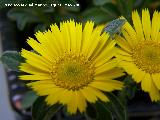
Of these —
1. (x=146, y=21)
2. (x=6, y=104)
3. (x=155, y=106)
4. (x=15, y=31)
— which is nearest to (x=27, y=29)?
(x=15, y=31)

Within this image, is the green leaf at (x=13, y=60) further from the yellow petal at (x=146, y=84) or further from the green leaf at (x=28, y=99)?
the green leaf at (x=28, y=99)

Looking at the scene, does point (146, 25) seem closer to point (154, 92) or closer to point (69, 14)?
point (154, 92)

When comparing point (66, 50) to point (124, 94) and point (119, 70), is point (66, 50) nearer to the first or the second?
point (119, 70)

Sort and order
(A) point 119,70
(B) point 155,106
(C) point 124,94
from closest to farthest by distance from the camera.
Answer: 1. (A) point 119,70
2. (C) point 124,94
3. (B) point 155,106

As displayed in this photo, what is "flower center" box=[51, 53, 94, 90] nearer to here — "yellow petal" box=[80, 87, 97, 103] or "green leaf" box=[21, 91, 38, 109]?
"yellow petal" box=[80, 87, 97, 103]

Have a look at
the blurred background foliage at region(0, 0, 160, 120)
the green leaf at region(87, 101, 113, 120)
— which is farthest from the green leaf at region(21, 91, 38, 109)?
the green leaf at region(87, 101, 113, 120)

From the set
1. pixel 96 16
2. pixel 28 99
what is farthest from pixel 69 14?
pixel 28 99

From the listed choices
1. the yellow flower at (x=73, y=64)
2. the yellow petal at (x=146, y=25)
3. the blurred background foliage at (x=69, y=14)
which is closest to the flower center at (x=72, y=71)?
the yellow flower at (x=73, y=64)
